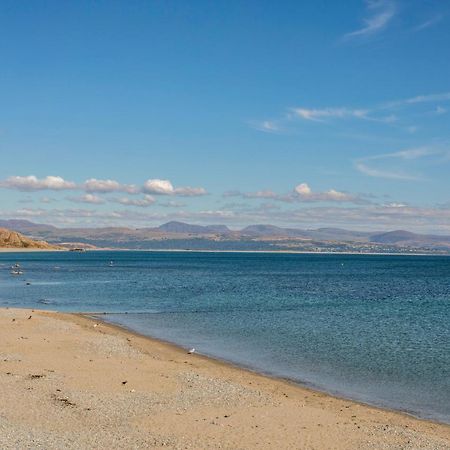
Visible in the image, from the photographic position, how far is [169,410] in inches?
871

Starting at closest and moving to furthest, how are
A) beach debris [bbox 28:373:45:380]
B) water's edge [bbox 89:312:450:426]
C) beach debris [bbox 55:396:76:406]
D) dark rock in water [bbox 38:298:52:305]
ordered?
beach debris [bbox 55:396:76:406]
water's edge [bbox 89:312:450:426]
beach debris [bbox 28:373:45:380]
dark rock in water [bbox 38:298:52:305]

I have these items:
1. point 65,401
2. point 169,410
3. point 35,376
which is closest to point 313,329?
point 35,376

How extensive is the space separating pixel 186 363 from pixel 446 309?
130 ft

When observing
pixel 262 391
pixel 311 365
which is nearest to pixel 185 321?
pixel 311 365

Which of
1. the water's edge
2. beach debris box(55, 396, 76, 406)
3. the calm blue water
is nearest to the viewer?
beach debris box(55, 396, 76, 406)

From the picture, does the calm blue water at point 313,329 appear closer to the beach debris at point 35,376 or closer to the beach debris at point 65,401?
the beach debris at point 35,376

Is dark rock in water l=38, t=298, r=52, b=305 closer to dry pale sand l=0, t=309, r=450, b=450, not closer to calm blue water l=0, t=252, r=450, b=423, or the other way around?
→ calm blue water l=0, t=252, r=450, b=423

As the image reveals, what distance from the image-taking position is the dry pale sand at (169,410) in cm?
1872

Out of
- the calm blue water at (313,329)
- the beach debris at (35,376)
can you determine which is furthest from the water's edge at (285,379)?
the beach debris at (35,376)

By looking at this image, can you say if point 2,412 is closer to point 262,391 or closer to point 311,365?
point 262,391

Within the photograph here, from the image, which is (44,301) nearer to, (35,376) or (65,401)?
(35,376)

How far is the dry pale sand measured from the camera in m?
18.7

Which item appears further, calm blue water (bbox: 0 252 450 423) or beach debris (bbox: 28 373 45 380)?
calm blue water (bbox: 0 252 450 423)

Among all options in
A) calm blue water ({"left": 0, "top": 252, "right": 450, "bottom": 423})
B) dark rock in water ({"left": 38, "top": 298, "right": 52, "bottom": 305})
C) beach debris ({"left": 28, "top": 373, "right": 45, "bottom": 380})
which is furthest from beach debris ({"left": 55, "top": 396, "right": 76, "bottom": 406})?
dark rock in water ({"left": 38, "top": 298, "right": 52, "bottom": 305})
